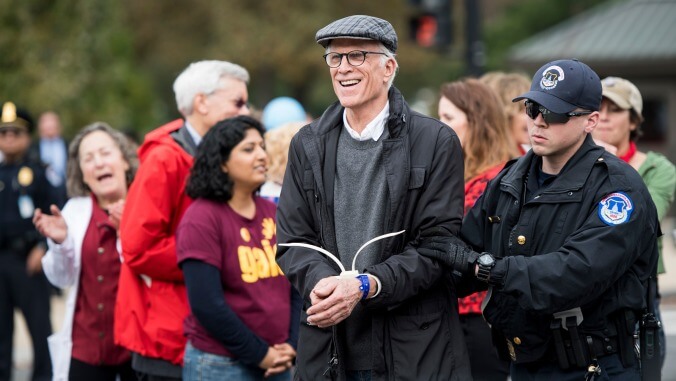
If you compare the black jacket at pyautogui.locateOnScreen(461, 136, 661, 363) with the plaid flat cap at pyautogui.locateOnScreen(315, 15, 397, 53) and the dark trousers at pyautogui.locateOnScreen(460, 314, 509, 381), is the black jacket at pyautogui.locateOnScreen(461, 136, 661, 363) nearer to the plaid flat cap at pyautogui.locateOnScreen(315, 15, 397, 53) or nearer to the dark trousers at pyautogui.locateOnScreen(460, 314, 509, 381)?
the plaid flat cap at pyautogui.locateOnScreen(315, 15, 397, 53)

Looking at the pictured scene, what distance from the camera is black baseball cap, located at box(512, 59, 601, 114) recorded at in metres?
4.17

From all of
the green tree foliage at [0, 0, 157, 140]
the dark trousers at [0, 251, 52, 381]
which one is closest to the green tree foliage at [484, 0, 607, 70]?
the green tree foliage at [0, 0, 157, 140]

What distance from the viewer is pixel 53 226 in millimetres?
5969

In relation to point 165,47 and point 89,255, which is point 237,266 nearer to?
point 89,255

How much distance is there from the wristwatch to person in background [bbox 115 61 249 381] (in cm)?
197

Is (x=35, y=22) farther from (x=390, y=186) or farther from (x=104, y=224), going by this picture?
(x=390, y=186)

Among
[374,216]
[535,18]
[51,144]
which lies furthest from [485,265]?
[535,18]

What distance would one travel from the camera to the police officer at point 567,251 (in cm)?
399

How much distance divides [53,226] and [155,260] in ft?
2.79

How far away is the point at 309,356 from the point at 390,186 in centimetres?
75

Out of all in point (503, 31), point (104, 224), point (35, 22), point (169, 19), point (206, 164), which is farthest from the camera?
point (169, 19)

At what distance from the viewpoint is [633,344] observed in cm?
415

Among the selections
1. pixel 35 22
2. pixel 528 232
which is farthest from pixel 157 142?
pixel 35 22

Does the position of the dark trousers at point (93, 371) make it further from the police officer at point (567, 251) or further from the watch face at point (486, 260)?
the watch face at point (486, 260)
